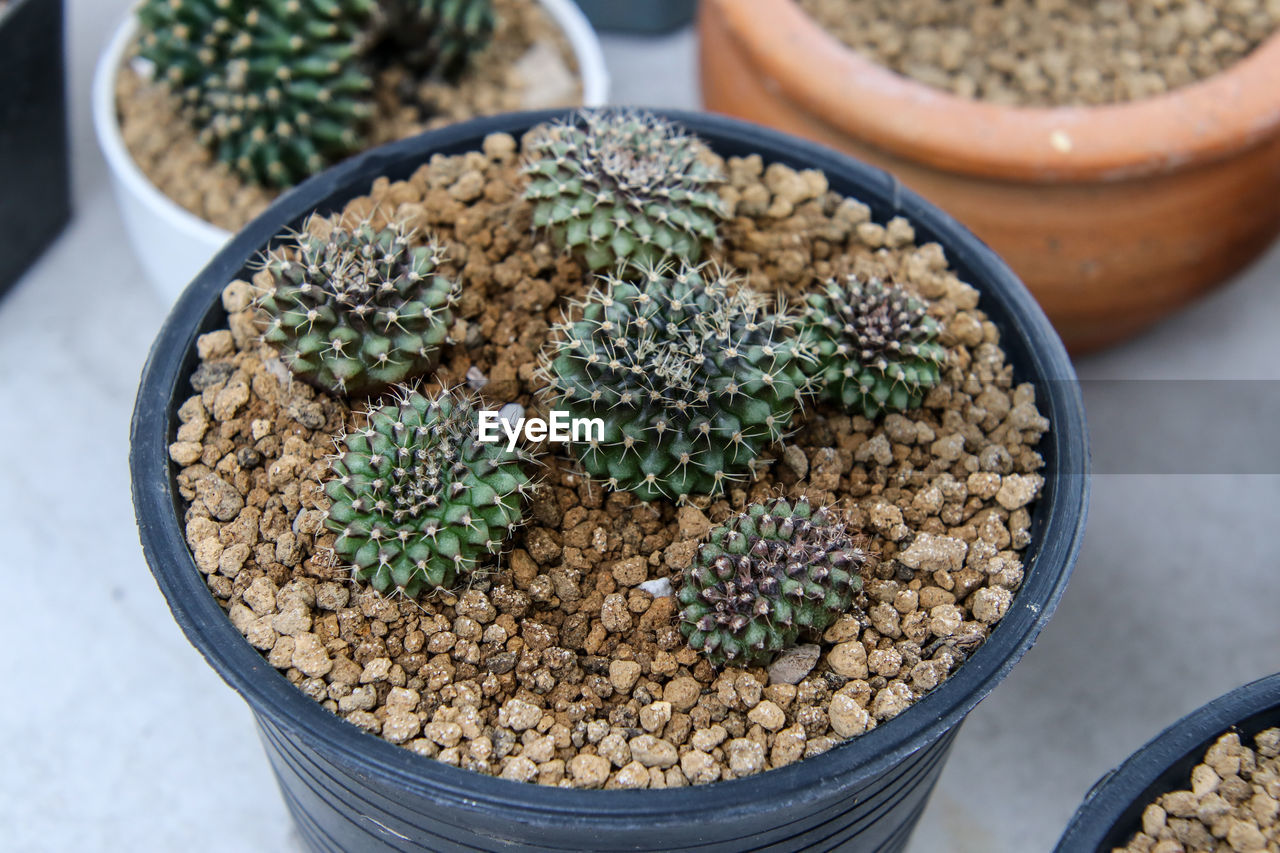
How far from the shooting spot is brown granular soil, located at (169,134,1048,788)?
5.30 ft

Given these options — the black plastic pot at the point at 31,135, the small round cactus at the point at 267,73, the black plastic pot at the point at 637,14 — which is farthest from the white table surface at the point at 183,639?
the black plastic pot at the point at 637,14

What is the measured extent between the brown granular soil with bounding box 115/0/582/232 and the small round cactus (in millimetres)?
101

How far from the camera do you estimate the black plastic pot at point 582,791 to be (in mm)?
1473

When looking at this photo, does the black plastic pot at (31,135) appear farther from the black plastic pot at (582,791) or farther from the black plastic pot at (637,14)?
the black plastic pot at (637,14)

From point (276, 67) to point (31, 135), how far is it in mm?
891

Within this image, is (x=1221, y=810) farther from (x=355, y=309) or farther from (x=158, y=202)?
(x=158, y=202)

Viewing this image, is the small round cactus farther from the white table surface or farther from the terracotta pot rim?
the terracotta pot rim

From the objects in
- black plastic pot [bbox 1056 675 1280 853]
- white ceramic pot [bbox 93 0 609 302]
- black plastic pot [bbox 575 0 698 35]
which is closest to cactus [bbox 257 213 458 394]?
white ceramic pot [bbox 93 0 609 302]

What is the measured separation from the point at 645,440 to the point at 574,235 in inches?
16.5

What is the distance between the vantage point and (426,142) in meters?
2.18

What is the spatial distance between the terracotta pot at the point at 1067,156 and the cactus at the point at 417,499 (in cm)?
136

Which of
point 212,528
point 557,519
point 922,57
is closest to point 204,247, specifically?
point 212,528

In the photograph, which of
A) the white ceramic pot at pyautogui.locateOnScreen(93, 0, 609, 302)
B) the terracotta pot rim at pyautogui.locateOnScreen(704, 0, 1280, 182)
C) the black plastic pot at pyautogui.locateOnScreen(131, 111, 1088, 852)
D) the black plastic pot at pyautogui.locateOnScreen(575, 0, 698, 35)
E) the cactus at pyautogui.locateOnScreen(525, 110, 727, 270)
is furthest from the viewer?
the black plastic pot at pyautogui.locateOnScreen(575, 0, 698, 35)

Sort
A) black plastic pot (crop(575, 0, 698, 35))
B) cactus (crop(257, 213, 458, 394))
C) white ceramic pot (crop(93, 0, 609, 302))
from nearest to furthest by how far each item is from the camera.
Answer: cactus (crop(257, 213, 458, 394)) → white ceramic pot (crop(93, 0, 609, 302)) → black plastic pot (crop(575, 0, 698, 35))
